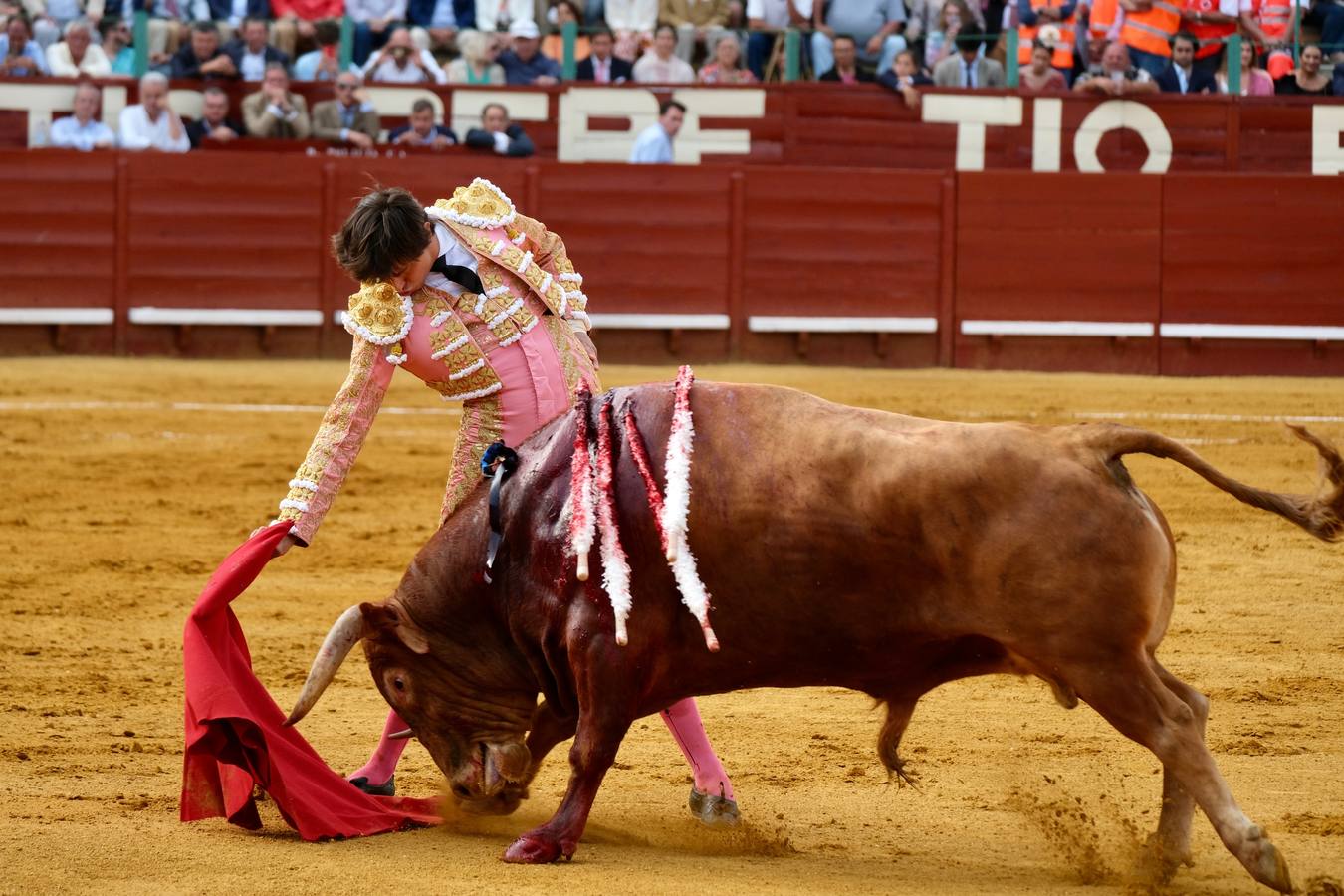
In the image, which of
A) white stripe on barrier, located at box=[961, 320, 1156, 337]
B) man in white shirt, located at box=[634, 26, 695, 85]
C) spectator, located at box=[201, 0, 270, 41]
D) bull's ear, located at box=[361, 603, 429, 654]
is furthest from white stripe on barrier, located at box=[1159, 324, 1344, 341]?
bull's ear, located at box=[361, 603, 429, 654]

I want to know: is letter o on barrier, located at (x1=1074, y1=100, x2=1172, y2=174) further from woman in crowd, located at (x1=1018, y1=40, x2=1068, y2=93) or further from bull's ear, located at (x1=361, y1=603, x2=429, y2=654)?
bull's ear, located at (x1=361, y1=603, x2=429, y2=654)

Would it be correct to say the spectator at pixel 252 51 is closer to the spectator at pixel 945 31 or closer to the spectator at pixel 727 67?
the spectator at pixel 727 67

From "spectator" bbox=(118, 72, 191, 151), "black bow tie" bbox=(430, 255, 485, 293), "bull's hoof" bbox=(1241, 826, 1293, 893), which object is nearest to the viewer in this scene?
"bull's hoof" bbox=(1241, 826, 1293, 893)

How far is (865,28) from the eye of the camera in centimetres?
1188

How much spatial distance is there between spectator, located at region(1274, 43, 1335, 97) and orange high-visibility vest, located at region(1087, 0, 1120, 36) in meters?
1.26

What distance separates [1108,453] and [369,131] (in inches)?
359

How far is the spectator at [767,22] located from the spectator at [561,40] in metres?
1.08

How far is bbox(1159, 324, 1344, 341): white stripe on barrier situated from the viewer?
1148 centimetres

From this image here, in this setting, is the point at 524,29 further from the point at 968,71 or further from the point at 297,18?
the point at 968,71

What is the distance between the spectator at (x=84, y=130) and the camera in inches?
446

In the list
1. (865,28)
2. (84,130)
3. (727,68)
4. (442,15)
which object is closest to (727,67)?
(727,68)

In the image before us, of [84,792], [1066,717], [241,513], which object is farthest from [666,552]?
[241,513]

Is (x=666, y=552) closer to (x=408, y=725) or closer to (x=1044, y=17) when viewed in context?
(x=408, y=725)

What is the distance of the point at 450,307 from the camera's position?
346 centimetres
